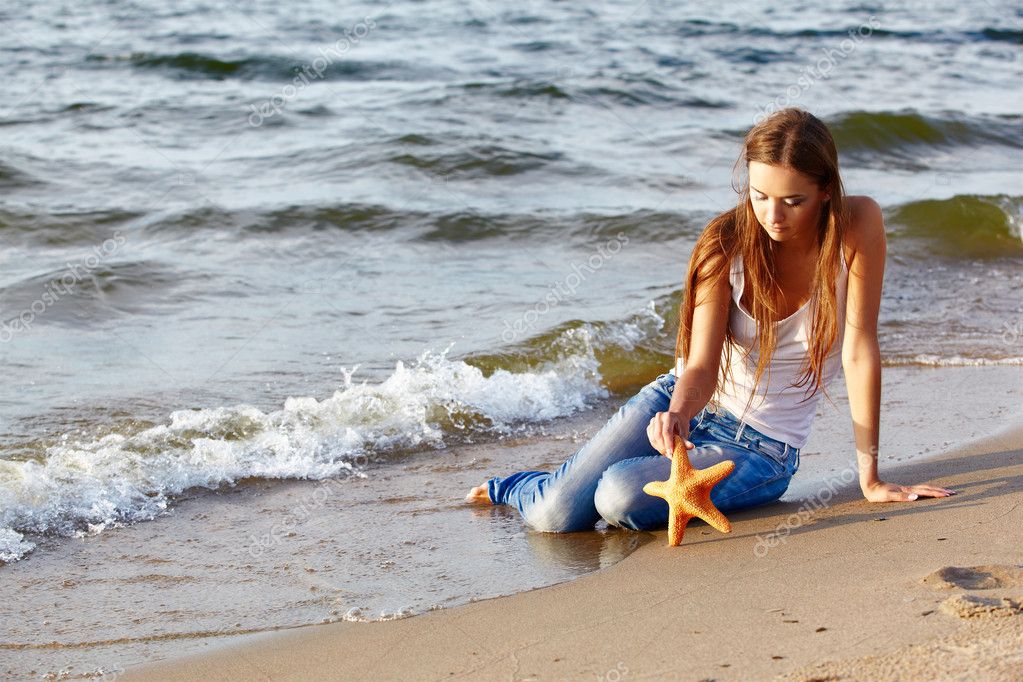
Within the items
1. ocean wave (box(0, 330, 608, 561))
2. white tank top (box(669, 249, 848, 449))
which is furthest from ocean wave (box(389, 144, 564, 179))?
white tank top (box(669, 249, 848, 449))

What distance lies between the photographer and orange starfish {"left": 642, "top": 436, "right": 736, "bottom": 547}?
3.50 m

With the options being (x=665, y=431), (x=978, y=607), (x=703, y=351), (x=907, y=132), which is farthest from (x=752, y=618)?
(x=907, y=132)

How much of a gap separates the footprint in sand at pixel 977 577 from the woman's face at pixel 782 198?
1.15 metres

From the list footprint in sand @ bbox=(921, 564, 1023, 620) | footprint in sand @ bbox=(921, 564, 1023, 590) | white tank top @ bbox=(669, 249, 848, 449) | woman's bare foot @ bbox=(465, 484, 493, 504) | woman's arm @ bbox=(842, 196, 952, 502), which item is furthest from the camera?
woman's bare foot @ bbox=(465, 484, 493, 504)

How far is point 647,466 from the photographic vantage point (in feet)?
13.0

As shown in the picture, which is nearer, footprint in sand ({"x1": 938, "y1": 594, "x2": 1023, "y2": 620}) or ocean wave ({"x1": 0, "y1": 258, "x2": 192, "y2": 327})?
footprint in sand ({"x1": 938, "y1": 594, "x2": 1023, "y2": 620})

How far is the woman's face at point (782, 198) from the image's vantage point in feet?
11.7

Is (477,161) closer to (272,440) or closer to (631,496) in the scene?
(272,440)

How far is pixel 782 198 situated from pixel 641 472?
1045mm

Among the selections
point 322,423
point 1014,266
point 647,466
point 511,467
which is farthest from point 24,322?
point 1014,266

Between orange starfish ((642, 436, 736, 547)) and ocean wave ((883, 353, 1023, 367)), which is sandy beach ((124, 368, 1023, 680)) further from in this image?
ocean wave ((883, 353, 1023, 367))

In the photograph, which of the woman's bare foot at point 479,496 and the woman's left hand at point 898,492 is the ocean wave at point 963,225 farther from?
the woman's bare foot at point 479,496

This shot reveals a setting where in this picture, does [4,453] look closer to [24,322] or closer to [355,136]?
[24,322]

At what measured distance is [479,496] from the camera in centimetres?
448
